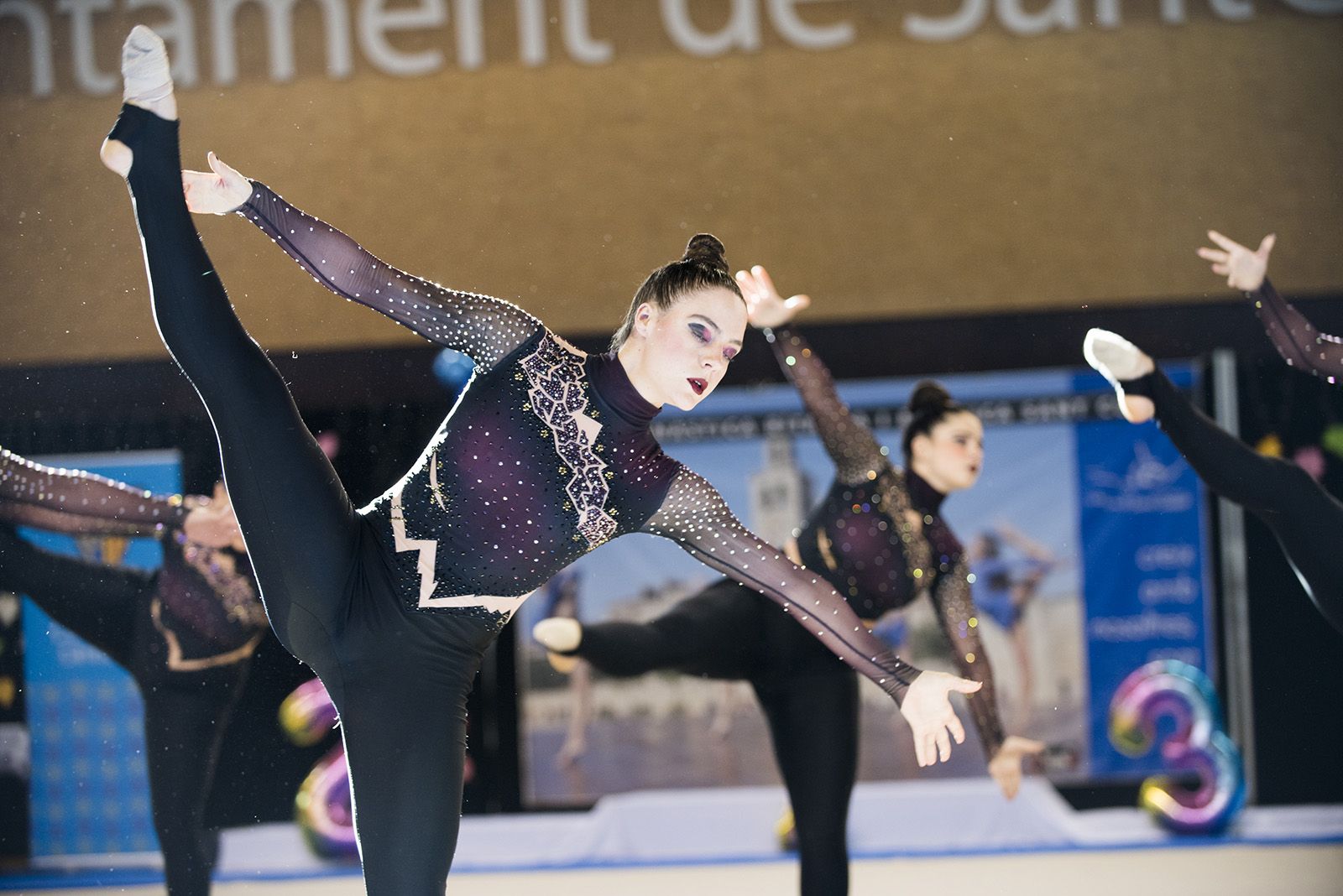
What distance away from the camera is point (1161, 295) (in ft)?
16.5

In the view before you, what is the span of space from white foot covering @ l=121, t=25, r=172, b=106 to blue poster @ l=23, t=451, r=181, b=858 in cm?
203

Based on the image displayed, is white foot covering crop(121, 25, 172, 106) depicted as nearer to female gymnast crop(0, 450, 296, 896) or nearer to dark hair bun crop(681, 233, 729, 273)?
dark hair bun crop(681, 233, 729, 273)

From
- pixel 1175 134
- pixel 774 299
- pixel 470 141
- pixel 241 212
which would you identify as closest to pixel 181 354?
pixel 241 212

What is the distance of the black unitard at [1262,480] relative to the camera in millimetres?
3520

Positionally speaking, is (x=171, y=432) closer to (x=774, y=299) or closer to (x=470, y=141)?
(x=470, y=141)

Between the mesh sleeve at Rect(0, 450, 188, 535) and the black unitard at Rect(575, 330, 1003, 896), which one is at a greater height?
the mesh sleeve at Rect(0, 450, 188, 535)

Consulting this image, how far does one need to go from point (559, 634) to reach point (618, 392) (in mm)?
846

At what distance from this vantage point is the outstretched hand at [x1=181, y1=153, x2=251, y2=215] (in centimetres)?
254

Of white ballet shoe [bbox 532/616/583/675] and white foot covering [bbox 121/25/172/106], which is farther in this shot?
white ballet shoe [bbox 532/616/583/675]

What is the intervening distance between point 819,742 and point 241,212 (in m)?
1.98

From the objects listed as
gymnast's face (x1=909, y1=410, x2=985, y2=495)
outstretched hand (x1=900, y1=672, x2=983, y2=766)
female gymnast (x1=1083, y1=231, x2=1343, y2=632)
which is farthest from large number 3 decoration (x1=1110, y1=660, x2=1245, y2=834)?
outstretched hand (x1=900, y1=672, x2=983, y2=766)

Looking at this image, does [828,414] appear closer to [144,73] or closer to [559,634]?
[559,634]

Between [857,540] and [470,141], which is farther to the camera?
[470,141]

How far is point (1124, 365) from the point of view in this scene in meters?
3.48
